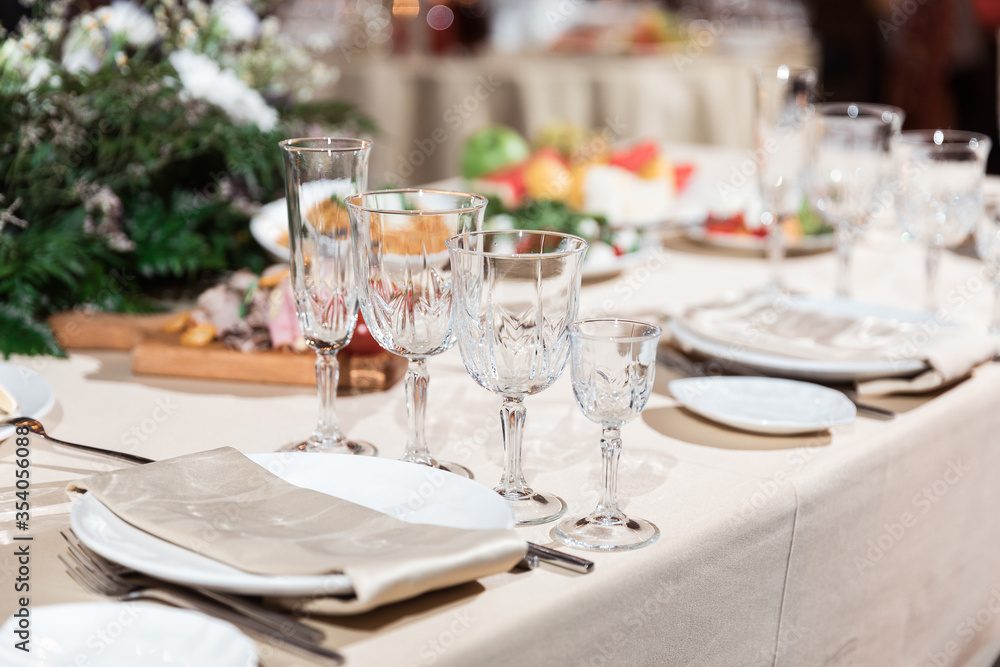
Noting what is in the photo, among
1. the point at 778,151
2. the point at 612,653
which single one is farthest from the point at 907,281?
the point at 612,653

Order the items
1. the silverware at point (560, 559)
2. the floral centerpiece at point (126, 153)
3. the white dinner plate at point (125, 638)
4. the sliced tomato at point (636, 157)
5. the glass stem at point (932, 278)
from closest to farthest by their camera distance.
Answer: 1. the white dinner plate at point (125, 638)
2. the silverware at point (560, 559)
3. the floral centerpiece at point (126, 153)
4. the glass stem at point (932, 278)
5. the sliced tomato at point (636, 157)

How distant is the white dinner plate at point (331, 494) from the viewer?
60 centimetres

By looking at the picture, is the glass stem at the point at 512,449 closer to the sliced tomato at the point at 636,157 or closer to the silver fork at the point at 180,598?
the silver fork at the point at 180,598

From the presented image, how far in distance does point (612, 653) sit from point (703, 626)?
114 millimetres

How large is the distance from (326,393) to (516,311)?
0.26 meters

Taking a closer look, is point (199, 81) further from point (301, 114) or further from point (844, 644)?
point (844, 644)

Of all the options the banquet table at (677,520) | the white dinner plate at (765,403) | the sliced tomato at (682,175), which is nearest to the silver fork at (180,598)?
the banquet table at (677,520)

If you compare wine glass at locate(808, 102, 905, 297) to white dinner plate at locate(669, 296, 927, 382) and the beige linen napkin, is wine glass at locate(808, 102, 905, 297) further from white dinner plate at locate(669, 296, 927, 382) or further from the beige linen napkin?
the beige linen napkin

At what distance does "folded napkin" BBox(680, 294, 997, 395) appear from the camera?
1102 millimetres

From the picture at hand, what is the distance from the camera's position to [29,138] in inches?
48.7

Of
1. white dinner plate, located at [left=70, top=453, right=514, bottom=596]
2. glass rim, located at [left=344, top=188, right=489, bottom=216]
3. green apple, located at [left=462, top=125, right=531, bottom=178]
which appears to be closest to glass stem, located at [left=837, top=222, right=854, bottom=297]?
glass rim, located at [left=344, top=188, right=489, bottom=216]

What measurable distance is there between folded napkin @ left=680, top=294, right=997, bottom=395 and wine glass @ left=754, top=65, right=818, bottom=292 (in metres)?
0.18

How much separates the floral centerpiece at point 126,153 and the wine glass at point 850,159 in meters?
0.80

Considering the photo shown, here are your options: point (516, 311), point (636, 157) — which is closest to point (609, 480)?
point (516, 311)
